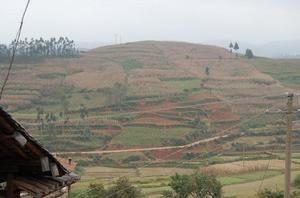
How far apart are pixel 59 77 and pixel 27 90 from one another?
10213 mm

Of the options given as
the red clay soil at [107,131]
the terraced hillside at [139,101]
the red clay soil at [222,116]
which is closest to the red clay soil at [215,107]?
the terraced hillside at [139,101]

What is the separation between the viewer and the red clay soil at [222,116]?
77.6m

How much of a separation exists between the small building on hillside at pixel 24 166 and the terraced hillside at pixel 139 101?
48.4 metres

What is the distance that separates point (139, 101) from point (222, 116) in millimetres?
13144

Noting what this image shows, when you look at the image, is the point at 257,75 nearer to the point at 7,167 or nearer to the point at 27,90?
the point at 27,90

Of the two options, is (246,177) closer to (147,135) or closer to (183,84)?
(147,135)

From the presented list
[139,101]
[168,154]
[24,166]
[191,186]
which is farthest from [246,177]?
[24,166]

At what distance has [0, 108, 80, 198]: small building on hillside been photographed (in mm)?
4801

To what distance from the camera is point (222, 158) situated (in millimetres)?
60375

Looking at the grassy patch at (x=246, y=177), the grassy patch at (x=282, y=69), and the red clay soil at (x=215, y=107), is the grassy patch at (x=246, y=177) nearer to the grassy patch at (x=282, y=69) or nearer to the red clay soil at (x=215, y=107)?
the red clay soil at (x=215, y=107)

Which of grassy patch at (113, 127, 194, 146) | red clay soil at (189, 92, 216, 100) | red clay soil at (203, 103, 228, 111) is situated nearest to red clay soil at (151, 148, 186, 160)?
grassy patch at (113, 127, 194, 146)

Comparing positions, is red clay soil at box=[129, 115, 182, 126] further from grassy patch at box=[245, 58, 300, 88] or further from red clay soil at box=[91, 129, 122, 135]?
grassy patch at box=[245, 58, 300, 88]

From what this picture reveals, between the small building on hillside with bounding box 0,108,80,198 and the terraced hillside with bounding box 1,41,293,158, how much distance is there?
159 ft

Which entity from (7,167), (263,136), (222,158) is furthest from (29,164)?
(263,136)
